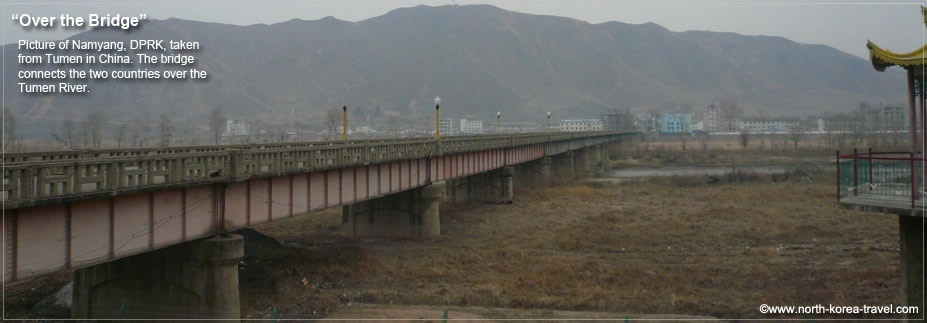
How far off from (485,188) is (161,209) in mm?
40947

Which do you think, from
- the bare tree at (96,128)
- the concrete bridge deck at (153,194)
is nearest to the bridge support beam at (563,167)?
the concrete bridge deck at (153,194)

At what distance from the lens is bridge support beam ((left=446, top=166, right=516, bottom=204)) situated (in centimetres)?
5559

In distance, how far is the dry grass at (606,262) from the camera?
2269 cm

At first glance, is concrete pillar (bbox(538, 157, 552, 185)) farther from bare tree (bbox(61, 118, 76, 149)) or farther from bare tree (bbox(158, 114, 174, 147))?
bare tree (bbox(61, 118, 76, 149))

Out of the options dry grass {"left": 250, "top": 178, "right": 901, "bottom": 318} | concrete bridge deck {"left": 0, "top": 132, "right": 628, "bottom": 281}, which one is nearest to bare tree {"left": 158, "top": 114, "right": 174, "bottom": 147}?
dry grass {"left": 250, "top": 178, "right": 901, "bottom": 318}

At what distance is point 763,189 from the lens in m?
61.4

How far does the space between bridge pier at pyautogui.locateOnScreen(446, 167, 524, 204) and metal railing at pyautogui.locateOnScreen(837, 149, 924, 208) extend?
122 ft

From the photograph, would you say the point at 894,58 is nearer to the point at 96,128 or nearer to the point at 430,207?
the point at 430,207

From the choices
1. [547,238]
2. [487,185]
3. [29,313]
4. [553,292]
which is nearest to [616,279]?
[553,292]

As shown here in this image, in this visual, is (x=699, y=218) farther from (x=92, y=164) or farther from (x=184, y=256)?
(x=92, y=164)

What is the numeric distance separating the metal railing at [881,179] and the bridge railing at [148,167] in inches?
649

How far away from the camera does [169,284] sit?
19609 millimetres

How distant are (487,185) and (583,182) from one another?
964 inches

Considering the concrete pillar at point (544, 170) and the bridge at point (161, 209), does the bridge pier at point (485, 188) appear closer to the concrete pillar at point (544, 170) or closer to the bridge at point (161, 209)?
the concrete pillar at point (544, 170)
